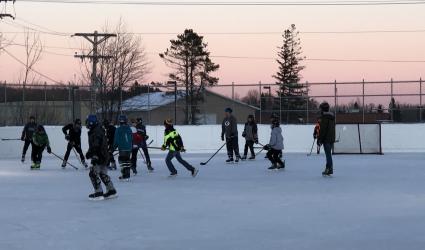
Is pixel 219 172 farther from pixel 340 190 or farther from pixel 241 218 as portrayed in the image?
pixel 241 218

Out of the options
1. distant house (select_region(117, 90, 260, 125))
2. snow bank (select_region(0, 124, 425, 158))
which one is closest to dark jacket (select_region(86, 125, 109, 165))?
snow bank (select_region(0, 124, 425, 158))

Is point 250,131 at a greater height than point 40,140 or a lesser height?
greater

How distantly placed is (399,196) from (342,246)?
443 centimetres

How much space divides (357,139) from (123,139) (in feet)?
43.1

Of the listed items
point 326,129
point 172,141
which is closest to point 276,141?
point 326,129

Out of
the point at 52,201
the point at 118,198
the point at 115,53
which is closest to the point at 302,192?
the point at 118,198

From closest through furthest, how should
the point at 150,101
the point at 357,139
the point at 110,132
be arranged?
the point at 110,132 → the point at 357,139 → the point at 150,101

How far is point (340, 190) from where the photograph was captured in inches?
439

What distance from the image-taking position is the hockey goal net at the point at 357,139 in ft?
80.0

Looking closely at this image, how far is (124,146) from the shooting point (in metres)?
13.6

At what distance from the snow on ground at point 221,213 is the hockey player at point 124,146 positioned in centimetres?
60

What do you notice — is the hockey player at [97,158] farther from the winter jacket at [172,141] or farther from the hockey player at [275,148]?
the hockey player at [275,148]

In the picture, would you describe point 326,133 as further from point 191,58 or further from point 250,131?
point 191,58

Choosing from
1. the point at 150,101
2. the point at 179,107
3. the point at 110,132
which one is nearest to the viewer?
the point at 110,132
